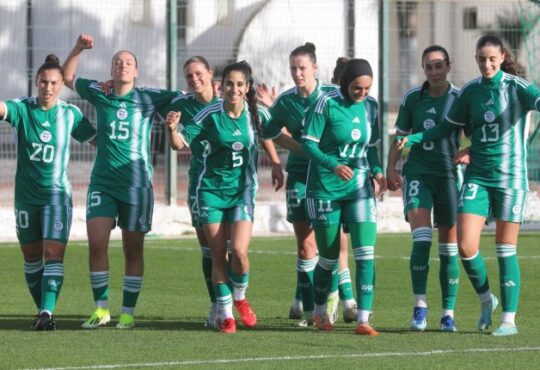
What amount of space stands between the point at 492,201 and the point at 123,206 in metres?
2.75

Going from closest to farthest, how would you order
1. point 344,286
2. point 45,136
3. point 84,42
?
1. point 45,136
2. point 84,42
3. point 344,286

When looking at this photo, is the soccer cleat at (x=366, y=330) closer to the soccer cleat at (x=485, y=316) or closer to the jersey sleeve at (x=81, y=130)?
the soccer cleat at (x=485, y=316)

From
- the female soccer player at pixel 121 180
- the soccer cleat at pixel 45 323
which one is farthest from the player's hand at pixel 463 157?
the soccer cleat at pixel 45 323

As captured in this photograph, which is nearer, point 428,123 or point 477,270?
point 477,270

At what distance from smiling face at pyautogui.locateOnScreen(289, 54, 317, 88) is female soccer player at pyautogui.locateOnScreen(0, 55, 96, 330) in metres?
1.76

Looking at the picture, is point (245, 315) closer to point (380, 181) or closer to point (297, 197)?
point (297, 197)

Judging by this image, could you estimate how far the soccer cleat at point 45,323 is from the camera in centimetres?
1070

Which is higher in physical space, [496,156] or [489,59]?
[489,59]

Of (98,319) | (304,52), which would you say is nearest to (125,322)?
(98,319)

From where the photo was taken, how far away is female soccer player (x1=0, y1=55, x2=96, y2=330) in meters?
11.0

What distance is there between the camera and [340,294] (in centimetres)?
1180

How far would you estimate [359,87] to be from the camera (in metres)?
10.4

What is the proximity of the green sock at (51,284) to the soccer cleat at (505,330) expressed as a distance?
3.23m

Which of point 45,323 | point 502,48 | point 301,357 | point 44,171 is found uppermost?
point 502,48
